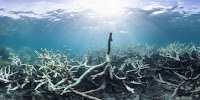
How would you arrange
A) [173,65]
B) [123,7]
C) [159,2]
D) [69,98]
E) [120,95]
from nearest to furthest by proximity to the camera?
[69,98] < [120,95] < [173,65] < [159,2] < [123,7]

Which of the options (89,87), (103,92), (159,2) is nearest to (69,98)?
(89,87)

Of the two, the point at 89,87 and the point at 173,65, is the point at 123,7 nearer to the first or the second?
the point at 173,65

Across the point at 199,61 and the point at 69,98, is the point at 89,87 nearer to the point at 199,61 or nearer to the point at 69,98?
the point at 69,98

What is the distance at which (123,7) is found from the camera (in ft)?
54.2

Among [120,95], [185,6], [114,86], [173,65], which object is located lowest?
[120,95]

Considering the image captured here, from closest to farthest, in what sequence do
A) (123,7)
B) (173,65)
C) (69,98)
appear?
(69,98) < (173,65) < (123,7)

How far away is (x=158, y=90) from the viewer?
3475 mm

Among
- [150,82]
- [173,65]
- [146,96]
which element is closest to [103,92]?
[146,96]

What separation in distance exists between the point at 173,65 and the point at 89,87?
3.47 metres

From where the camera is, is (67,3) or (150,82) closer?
(150,82)

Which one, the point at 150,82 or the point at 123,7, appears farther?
the point at 123,7

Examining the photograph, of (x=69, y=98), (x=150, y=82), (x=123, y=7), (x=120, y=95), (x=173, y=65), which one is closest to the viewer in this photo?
(x=69, y=98)

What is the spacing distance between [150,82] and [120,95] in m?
1.24

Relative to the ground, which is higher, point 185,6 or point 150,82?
point 185,6
